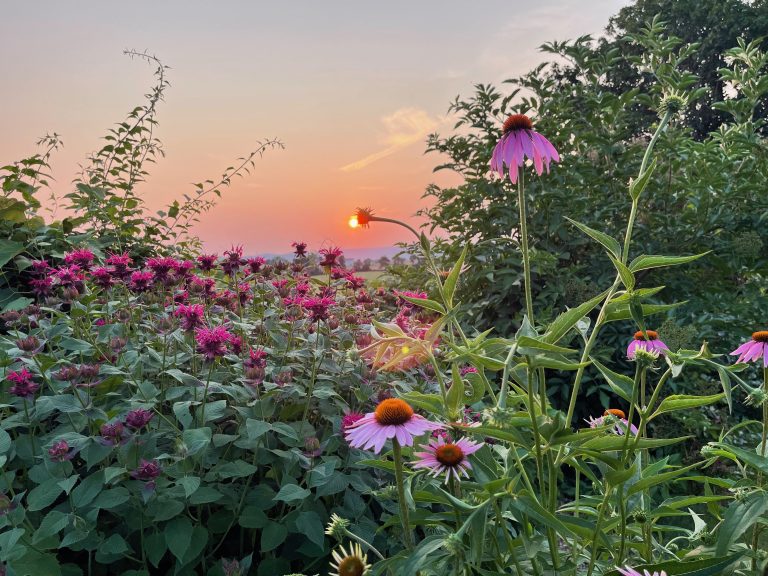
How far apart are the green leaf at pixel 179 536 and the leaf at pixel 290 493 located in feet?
0.90

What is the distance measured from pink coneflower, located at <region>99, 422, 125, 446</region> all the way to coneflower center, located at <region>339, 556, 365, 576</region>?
1027 mm

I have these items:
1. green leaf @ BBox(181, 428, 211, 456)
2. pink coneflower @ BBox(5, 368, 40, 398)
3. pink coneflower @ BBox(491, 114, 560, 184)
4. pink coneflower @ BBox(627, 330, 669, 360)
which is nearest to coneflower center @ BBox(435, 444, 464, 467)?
pink coneflower @ BBox(627, 330, 669, 360)

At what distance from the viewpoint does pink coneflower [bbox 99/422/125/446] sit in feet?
5.88

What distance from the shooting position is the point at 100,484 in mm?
1816

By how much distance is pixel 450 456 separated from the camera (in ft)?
3.57

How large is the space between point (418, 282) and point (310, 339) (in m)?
2.13

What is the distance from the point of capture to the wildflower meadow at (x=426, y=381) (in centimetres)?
116

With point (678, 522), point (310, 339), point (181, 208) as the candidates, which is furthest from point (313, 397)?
point (181, 208)

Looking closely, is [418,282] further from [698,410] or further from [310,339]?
[310,339]

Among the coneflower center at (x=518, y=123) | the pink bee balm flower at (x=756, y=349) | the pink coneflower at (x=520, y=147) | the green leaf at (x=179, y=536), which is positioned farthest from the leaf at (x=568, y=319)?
the green leaf at (x=179, y=536)

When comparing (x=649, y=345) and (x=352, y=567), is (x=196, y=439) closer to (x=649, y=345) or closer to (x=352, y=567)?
(x=352, y=567)

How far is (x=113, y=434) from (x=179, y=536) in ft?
1.11

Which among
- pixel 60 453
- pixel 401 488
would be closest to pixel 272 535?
pixel 60 453

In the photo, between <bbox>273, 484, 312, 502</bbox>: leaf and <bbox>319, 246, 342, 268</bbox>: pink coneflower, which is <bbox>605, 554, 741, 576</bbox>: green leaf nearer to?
<bbox>273, 484, 312, 502</bbox>: leaf
